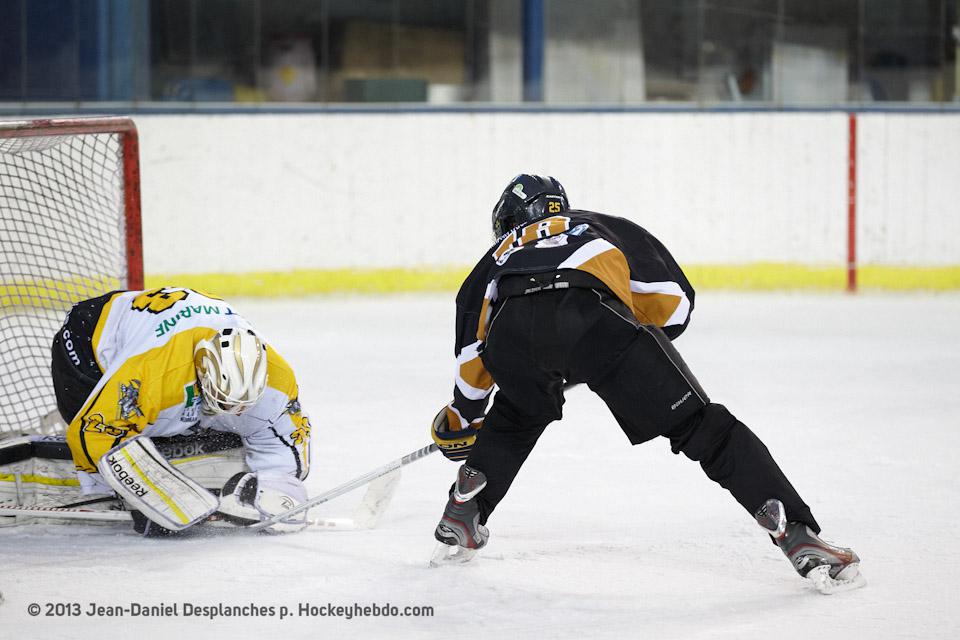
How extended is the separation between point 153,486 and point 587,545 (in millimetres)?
1004

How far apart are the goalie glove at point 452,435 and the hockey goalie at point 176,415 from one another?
44 cm

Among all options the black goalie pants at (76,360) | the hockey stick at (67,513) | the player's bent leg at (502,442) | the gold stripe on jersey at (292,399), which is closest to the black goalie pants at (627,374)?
the player's bent leg at (502,442)

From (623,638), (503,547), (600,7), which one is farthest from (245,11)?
(623,638)

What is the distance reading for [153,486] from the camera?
2762 millimetres

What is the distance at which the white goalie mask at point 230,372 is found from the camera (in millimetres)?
2801

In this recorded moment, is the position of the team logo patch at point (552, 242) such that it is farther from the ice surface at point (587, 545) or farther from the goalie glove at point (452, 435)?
the ice surface at point (587, 545)

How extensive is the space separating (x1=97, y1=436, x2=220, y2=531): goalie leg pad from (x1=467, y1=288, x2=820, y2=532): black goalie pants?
31.9 inches

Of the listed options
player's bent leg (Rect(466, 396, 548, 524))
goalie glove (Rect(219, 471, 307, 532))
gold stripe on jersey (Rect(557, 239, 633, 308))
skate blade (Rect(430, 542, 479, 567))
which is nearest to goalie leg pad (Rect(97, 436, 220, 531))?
goalie glove (Rect(219, 471, 307, 532))

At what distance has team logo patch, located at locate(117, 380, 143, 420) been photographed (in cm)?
278

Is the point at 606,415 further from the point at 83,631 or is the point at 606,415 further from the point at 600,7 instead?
the point at 600,7

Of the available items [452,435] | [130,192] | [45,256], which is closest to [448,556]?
[452,435]

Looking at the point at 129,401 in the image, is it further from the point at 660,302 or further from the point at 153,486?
the point at 660,302

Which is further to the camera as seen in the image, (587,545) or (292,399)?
(292,399)

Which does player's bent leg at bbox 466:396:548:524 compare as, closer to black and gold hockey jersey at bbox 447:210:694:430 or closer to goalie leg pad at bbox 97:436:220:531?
black and gold hockey jersey at bbox 447:210:694:430
